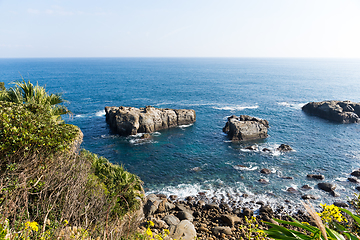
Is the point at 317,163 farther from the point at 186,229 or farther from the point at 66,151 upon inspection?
the point at 66,151

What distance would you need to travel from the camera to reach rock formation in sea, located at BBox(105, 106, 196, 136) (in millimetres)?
50094

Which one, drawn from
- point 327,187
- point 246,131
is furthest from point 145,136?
point 327,187

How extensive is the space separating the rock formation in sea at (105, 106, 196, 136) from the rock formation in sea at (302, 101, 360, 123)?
42.1 m

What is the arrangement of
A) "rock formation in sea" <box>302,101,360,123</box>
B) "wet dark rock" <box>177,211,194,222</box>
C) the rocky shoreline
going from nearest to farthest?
the rocky shoreline → "wet dark rock" <box>177,211,194,222</box> → "rock formation in sea" <box>302,101,360,123</box>

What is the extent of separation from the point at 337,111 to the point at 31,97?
7497cm

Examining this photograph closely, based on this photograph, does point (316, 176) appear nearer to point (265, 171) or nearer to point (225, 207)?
point (265, 171)

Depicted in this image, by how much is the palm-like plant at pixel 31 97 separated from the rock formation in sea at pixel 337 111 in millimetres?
72479

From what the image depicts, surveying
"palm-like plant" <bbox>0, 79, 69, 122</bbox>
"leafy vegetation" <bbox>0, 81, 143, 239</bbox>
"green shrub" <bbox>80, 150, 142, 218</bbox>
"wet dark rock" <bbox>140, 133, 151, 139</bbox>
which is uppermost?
"palm-like plant" <bbox>0, 79, 69, 122</bbox>

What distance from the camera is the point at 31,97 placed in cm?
1561

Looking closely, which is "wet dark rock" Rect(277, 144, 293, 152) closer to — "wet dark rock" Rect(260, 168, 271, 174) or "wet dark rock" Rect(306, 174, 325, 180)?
"wet dark rock" Rect(306, 174, 325, 180)

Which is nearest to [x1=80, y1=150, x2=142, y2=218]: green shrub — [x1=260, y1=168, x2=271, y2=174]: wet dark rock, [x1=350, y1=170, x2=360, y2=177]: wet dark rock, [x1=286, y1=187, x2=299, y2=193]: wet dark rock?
[x1=286, y1=187, x2=299, y2=193]: wet dark rock

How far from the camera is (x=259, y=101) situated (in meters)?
83.8

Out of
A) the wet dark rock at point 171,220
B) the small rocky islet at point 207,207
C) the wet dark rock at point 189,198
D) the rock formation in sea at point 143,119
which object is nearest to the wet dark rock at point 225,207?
the small rocky islet at point 207,207

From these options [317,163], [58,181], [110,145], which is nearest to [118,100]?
[110,145]
